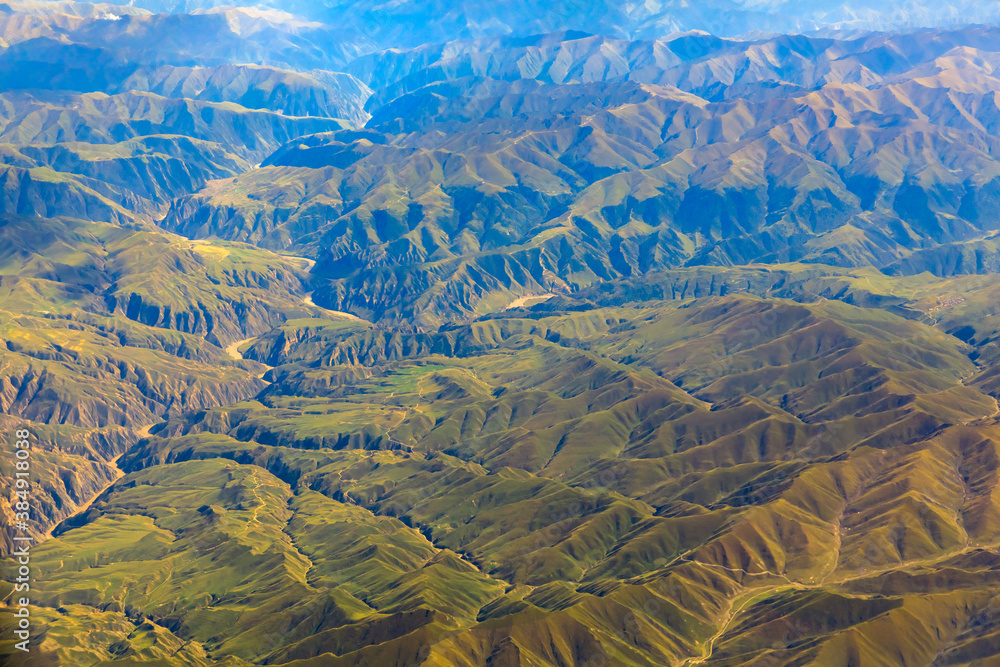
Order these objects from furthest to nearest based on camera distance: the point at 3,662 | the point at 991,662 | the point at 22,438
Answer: the point at 991,662
the point at 22,438
the point at 3,662

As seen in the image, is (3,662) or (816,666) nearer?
(3,662)

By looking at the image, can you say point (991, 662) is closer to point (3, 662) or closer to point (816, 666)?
point (816, 666)

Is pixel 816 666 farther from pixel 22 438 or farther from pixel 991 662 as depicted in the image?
pixel 22 438

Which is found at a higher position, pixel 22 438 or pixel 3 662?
pixel 3 662

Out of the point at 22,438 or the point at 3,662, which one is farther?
the point at 22,438

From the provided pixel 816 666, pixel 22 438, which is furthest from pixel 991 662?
pixel 22 438

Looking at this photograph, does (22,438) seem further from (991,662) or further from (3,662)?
(991,662)

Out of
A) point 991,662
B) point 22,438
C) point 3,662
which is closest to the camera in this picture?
point 3,662

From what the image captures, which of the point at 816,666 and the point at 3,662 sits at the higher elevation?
the point at 3,662

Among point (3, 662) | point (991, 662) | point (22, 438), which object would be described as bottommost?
point (991, 662)
